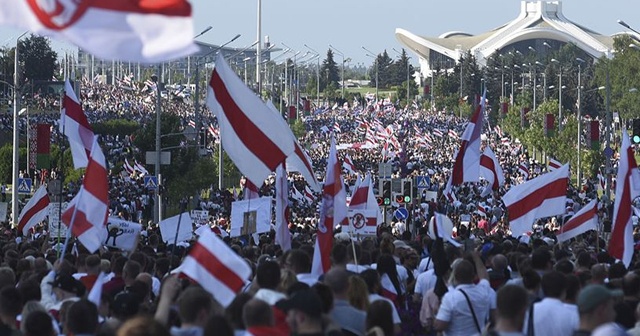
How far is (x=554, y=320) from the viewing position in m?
9.65

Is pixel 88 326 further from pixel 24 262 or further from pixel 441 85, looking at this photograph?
pixel 441 85

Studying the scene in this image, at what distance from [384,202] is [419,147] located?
49.1 metres

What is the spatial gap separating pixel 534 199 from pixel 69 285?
8.29 m

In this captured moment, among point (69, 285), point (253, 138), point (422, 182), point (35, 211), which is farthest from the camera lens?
point (422, 182)

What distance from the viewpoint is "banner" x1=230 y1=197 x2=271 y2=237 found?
18.8 m

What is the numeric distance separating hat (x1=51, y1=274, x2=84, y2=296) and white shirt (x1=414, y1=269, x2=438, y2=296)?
2.82 m

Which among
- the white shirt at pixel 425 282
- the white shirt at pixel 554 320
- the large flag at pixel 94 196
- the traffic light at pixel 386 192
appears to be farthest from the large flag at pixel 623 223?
the traffic light at pixel 386 192

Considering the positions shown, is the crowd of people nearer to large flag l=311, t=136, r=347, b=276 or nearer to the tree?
large flag l=311, t=136, r=347, b=276

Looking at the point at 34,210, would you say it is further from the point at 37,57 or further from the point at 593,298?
the point at 37,57

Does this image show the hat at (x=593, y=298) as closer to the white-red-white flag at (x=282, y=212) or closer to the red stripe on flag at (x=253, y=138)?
the red stripe on flag at (x=253, y=138)

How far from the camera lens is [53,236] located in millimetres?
23469

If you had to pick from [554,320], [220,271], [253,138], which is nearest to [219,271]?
[220,271]

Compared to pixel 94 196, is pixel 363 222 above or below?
below

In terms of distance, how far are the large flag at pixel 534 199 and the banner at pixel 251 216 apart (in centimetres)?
276
